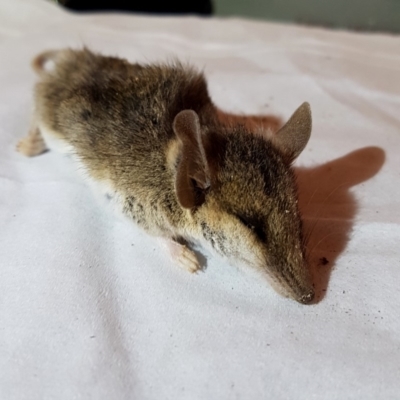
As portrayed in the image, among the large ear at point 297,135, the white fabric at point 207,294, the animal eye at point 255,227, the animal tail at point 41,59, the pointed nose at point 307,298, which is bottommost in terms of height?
the white fabric at point 207,294

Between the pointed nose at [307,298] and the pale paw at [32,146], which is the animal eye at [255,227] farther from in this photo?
the pale paw at [32,146]

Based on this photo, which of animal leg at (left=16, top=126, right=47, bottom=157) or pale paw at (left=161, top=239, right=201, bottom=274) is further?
animal leg at (left=16, top=126, right=47, bottom=157)

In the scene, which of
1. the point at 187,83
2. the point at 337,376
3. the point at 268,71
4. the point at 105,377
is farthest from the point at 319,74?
the point at 105,377

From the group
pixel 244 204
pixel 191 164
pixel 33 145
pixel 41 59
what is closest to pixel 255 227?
pixel 244 204

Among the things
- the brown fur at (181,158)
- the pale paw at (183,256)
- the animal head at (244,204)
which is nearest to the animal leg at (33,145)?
the brown fur at (181,158)

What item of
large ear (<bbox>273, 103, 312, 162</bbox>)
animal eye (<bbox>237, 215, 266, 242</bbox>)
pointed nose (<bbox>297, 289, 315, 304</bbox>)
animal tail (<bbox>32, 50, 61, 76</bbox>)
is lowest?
pointed nose (<bbox>297, 289, 315, 304</bbox>)

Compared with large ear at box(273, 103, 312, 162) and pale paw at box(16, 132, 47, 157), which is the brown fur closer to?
large ear at box(273, 103, 312, 162)

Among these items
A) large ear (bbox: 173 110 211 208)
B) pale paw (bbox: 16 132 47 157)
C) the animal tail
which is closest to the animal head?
large ear (bbox: 173 110 211 208)
